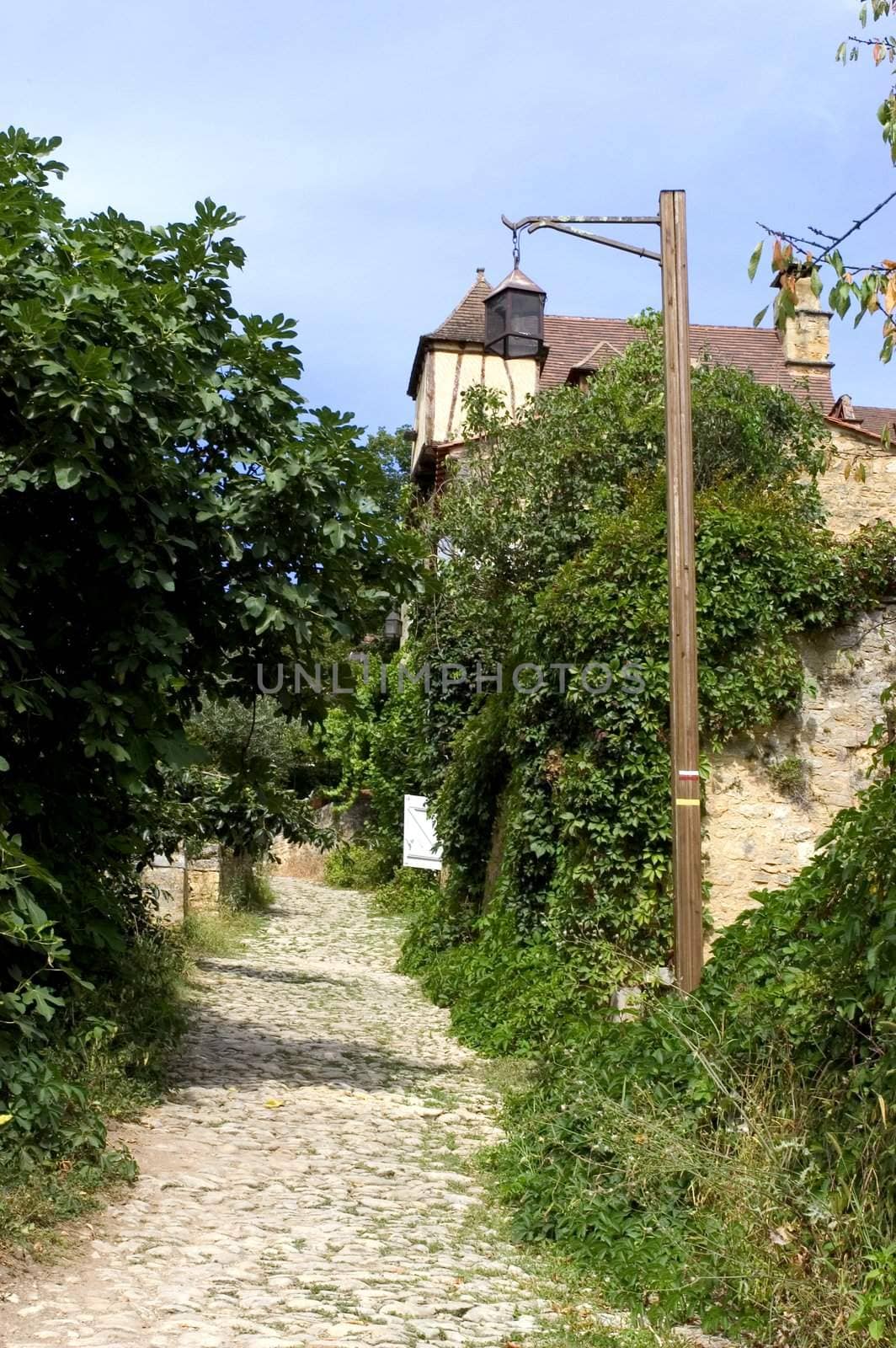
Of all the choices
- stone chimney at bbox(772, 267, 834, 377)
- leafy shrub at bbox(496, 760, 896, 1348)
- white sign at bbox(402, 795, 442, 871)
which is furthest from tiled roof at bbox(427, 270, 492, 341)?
leafy shrub at bbox(496, 760, 896, 1348)

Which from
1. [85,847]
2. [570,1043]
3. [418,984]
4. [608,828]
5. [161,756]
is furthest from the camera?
[418,984]

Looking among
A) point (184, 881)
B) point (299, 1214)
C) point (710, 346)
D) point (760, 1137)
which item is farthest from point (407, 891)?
point (760, 1137)

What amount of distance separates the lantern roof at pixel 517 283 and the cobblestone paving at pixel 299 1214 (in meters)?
5.02

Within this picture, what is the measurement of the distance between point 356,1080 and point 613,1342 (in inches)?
179

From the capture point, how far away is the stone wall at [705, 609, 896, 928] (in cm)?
945

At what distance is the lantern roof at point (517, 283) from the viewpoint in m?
8.41

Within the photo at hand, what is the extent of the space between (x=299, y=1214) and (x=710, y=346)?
64.7 feet

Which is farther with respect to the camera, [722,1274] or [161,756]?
[161,756]

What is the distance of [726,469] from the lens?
530 inches

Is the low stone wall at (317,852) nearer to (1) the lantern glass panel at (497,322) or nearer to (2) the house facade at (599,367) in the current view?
(2) the house facade at (599,367)

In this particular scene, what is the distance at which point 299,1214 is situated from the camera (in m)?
5.88

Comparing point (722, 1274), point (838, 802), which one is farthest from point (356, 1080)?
point (722, 1274)

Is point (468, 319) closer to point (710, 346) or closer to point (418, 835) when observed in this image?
point (710, 346)

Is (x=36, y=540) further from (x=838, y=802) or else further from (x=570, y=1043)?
(x=838, y=802)
